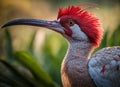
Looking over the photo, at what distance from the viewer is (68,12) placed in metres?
7.13

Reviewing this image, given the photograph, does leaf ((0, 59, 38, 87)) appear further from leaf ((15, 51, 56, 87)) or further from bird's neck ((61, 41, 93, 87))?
bird's neck ((61, 41, 93, 87))

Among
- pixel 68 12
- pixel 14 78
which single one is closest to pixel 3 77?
pixel 14 78

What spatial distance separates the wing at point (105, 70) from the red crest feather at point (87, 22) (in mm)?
328

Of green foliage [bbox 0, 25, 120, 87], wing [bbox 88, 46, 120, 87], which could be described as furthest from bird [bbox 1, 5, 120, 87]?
green foliage [bbox 0, 25, 120, 87]

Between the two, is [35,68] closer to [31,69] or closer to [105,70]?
[31,69]

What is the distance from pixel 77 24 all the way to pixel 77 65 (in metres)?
0.47

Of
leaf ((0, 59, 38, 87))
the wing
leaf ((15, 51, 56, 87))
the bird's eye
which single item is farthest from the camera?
leaf ((0, 59, 38, 87))

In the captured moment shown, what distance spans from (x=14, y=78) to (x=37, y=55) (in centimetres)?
110

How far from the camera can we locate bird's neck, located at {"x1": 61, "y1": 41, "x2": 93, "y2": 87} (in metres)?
6.80

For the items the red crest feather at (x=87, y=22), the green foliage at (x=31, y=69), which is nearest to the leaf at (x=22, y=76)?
the green foliage at (x=31, y=69)

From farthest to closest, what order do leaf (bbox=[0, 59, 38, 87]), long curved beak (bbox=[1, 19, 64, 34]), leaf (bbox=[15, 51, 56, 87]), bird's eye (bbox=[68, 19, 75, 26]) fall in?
leaf (bbox=[0, 59, 38, 87])
leaf (bbox=[15, 51, 56, 87])
bird's eye (bbox=[68, 19, 75, 26])
long curved beak (bbox=[1, 19, 64, 34])

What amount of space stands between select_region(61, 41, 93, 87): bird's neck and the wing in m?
0.08

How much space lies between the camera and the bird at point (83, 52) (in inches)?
266

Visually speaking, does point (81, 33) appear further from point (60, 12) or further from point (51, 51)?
point (51, 51)
